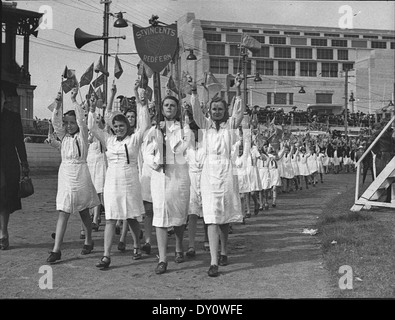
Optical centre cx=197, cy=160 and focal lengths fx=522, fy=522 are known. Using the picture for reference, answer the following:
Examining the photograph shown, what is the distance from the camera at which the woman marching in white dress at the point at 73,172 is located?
229 inches

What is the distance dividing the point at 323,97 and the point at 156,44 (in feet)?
90.2

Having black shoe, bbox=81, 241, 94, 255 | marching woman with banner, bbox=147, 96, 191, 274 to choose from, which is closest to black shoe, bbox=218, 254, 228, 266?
marching woman with banner, bbox=147, 96, 191, 274

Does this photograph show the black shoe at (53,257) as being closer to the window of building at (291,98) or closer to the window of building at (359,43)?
the window of building at (359,43)

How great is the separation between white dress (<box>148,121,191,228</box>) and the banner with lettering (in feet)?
2.15

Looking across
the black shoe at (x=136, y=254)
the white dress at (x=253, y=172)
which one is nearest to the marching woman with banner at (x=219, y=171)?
the black shoe at (x=136, y=254)

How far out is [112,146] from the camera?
5777mm

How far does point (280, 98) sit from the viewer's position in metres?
26.8

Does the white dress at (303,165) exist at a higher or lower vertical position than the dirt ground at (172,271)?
higher

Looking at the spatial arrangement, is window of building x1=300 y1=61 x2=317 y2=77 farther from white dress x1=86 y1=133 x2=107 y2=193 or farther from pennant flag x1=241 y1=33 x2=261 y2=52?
white dress x1=86 y1=133 x2=107 y2=193

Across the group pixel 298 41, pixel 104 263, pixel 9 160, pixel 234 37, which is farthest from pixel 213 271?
pixel 298 41

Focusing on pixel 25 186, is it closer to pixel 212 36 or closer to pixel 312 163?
pixel 212 36

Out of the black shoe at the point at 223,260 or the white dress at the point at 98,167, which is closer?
the black shoe at the point at 223,260

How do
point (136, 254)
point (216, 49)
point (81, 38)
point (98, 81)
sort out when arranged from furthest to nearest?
point (98, 81) → point (216, 49) → point (81, 38) → point (136, 254)
